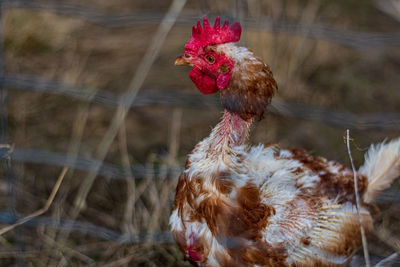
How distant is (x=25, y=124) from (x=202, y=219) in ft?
7.34

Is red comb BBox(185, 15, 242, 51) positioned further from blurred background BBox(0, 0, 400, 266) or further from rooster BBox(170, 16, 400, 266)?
blurred background BBox(0, 0, 400, 266)

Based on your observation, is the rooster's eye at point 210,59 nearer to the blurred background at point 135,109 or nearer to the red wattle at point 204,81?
the red wattle at point 204,81

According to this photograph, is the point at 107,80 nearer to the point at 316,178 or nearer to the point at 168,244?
the point at 168,244

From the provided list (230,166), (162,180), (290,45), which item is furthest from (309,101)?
(230,166)

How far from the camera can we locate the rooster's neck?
1.74 metres

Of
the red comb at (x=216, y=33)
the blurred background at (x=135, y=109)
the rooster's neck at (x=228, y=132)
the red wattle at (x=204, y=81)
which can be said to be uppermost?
the red comb at (x=216, y=33)

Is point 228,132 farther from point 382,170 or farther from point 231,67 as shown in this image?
point 382,170

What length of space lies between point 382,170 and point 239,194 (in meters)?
0.94

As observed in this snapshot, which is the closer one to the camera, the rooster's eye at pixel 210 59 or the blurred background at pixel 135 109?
A: the rooster's eye at pixel 210 59

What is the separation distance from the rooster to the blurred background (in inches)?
11.5

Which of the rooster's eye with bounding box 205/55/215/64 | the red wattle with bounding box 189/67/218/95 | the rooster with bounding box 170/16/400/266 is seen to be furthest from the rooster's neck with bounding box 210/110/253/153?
the rooster's eye with bounding box 205/55/215/64

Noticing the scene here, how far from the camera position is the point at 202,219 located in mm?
1737

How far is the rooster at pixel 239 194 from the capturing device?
167 centimetres

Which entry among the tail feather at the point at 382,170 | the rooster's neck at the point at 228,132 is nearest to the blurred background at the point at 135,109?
the tail feather at the point at 382,170
